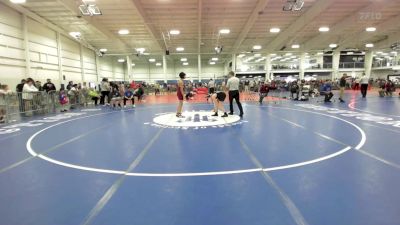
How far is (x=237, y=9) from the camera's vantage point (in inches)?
769

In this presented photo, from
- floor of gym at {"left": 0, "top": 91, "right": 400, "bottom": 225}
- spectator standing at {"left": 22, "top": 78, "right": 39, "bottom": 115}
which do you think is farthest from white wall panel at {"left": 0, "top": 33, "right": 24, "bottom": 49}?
floor of gym at {"left": 0, "top": 91, "right": 400, "bottom": 225}

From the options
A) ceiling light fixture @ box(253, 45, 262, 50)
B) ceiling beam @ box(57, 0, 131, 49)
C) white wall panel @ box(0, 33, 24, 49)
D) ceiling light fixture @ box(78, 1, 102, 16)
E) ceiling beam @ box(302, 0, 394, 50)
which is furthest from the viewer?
ceiling light fixture @ box(253, 45, 262, 50)

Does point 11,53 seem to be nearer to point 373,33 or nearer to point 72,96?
point 72,96

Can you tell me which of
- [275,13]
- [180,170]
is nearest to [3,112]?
[180,170]

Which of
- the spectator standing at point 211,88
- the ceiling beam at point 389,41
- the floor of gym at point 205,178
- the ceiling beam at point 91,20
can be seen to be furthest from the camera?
the ceiling beam at point 389,41

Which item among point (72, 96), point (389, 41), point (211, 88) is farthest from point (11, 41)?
point (389, 41)

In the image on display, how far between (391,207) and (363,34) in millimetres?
32383

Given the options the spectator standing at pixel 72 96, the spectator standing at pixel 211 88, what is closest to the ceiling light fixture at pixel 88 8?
the spectator standing at pixel 72 96

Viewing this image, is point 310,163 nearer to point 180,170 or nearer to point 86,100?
point 180,170

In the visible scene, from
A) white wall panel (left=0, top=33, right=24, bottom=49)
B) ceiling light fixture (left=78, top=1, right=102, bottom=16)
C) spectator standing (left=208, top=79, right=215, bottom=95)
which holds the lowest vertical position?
spectator standing (left=208, top=79, right=215, bottom=95)

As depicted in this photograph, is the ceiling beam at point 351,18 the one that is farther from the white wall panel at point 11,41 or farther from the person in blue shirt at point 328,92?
the white wall panel at point 11,41

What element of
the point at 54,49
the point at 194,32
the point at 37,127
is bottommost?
the point at 37,127

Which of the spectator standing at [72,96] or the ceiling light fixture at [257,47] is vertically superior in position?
the ceiling light fixture at [257,47]

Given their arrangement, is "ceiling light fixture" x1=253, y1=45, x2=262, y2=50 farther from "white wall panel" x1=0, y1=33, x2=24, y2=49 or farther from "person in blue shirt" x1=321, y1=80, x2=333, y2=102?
"white wall panel" x1=0, y1=33, x2=24, y2=49
